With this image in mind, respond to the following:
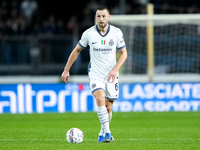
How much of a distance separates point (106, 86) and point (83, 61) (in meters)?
8.76

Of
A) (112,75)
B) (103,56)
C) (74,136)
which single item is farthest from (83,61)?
(74,136)

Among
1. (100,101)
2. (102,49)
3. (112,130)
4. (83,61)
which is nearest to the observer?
(100,101)

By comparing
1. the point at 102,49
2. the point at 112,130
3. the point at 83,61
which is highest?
the point at 102,49

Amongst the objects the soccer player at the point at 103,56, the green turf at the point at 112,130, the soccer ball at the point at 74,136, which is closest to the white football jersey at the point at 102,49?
the soccer player at the point at 103,56

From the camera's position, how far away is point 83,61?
16578 mm

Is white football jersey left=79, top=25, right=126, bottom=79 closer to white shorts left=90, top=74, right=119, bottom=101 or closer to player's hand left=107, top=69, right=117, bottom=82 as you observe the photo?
white shorts left=90, top=74, right=119, bottom=101

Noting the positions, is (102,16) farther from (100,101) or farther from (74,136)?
(74,136)

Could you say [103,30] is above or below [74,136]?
above

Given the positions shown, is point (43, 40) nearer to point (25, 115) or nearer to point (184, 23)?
point (25, 115)

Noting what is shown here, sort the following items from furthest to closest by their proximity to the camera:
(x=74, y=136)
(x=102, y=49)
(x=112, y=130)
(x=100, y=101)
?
(x=112, y=130) < (x=102, y=49) < (x=100, y=101) < (x=74, y=136)

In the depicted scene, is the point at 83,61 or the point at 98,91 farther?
the point at 83,61

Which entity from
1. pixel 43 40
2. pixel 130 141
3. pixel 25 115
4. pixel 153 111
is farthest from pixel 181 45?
pixel 130 141

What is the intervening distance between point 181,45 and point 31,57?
17.4ft

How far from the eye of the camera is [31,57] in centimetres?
1625
